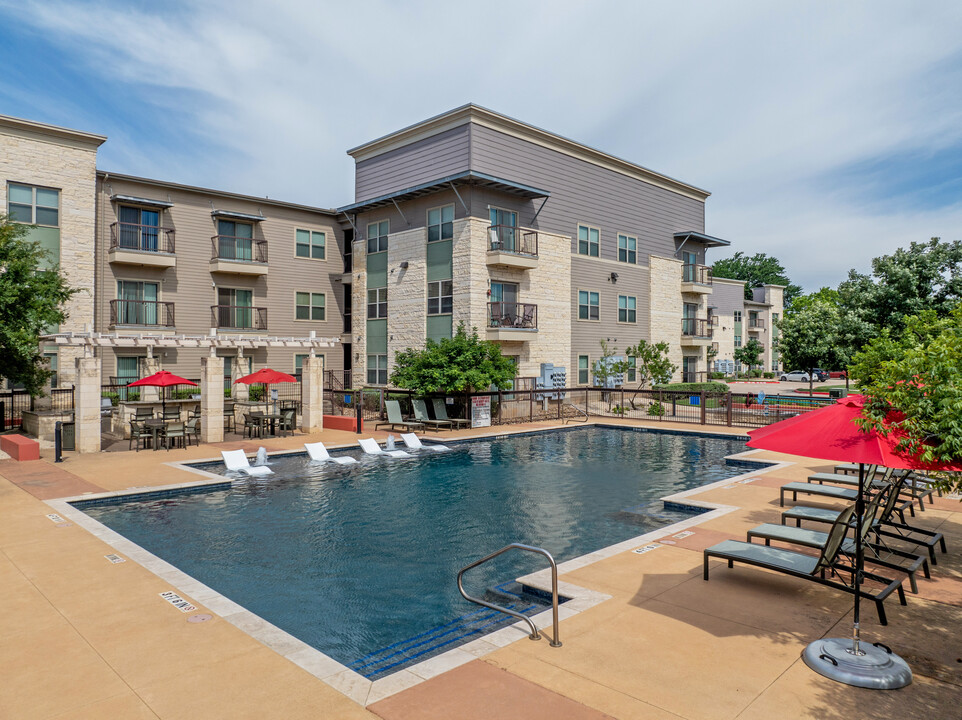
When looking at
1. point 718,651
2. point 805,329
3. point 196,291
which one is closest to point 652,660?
point 718,651

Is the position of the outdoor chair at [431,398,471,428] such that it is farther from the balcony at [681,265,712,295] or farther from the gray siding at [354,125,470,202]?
the balcony at [681,265,712,295]

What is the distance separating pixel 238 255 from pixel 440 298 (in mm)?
12077

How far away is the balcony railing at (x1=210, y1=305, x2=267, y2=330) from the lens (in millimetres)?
32594

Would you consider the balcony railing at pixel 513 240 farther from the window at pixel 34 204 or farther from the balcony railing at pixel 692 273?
the window at pixel 34 204

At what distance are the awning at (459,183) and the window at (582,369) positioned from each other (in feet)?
30.1

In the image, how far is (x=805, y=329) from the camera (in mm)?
37281

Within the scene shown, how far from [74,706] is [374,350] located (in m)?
29.1

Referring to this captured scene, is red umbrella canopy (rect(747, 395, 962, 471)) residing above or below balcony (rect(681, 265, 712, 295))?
below

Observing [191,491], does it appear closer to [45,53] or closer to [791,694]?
[791,694]

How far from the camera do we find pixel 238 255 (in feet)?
109

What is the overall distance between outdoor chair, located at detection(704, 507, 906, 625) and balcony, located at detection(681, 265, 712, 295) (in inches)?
1398

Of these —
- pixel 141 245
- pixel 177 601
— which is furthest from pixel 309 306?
pixel 177 601

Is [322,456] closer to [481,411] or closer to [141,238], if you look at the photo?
[481,411]

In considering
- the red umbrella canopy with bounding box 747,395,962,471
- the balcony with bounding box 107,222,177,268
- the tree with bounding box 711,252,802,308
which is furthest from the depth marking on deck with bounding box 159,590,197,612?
the tree with bounding box 711,252,802,308
